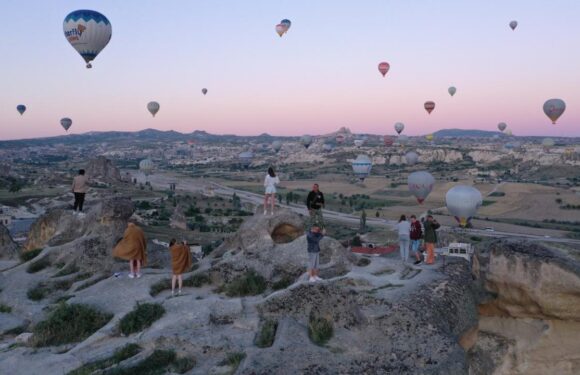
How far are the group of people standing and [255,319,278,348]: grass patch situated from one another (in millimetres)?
4054

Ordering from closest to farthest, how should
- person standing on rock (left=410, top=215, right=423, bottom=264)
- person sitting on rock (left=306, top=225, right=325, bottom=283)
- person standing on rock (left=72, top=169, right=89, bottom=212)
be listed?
1. person sitting on rock (left=306, top=225, right=325, bottom=283)
2. person standing on rock (left=410, top=215, right=423, bottom=264)
3. person standing on rock (left=72, top=169, right=89, bottom=212)

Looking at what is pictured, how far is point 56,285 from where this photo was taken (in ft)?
38.5

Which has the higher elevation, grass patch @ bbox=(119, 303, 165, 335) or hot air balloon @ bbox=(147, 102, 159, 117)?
hot air balloon @ bbox=(147, 102, 159, 117)

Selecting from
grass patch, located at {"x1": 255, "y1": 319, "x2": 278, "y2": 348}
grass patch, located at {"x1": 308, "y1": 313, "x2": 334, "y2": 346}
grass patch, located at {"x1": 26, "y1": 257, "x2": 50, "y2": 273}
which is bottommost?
grass patch, located at {"x1": 26, "y1": 257, "x2": 50, "y2": 273}

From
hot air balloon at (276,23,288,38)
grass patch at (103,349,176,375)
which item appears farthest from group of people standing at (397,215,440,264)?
hot air balloon at (276,23,288,38)

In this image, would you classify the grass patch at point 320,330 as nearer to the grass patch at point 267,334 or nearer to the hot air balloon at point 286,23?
the grass patch at point 267,334

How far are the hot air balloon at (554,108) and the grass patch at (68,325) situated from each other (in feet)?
152

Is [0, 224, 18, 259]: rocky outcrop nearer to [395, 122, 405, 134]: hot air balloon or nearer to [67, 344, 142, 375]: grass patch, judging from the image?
[67, 344, 142, 375]: grass patch

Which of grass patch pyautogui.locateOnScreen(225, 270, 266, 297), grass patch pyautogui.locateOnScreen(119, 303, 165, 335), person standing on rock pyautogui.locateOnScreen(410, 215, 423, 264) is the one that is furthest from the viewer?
person standing on rock pyautogui.locateOnScreen(410, 215, 423, 264)

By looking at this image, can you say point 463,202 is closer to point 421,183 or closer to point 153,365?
point 421,183

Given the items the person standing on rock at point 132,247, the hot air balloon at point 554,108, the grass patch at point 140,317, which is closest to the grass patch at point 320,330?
the grass patch at point 140,317

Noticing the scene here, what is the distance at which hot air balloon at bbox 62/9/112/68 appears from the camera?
79.8ft

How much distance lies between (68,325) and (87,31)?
1866 cm

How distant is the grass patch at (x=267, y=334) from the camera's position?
7.53 meters
